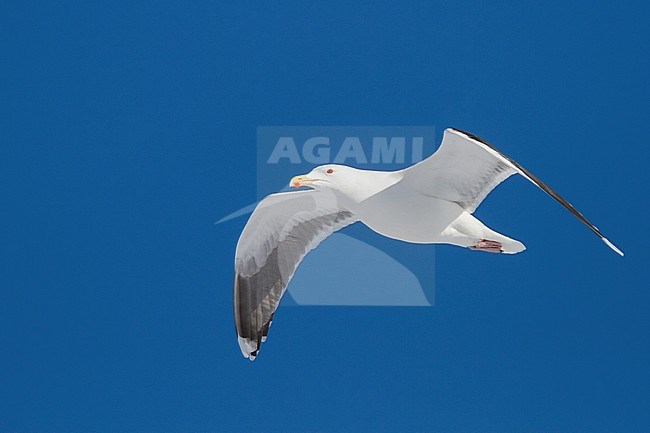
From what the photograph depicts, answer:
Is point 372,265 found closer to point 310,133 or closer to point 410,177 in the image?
point 310,133

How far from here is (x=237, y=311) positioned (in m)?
3.34

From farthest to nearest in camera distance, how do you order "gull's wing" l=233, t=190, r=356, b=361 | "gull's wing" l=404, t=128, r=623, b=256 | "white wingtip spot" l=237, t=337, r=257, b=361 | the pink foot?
"white wingtip spot" l=237, t=337, r=257, b=361 → "gull's wing" l=233, t=190, r=356, b=361 → the pink foot → "gull's wing" l=404, t=128, r=623, b=256

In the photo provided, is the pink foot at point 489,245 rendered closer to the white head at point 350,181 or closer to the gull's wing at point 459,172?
the gull's wing at point 459,172

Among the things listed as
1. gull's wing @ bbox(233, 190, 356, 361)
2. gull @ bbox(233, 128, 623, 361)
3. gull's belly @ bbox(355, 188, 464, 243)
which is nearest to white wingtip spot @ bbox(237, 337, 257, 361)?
gull's wing @ bbox(233, 190, 356, 361)

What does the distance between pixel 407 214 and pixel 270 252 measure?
71cm

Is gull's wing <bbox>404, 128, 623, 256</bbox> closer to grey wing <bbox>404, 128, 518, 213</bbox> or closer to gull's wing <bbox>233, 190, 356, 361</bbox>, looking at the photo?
grey wing <bbox>404, 128, 518, 213</bbox>

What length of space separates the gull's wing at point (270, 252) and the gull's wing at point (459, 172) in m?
0.48

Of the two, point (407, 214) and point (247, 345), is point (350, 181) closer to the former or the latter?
point (407, 214)

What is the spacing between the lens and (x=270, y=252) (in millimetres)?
3309

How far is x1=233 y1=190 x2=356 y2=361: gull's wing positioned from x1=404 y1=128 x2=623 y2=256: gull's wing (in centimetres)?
48

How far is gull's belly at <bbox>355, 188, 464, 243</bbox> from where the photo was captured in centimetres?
272

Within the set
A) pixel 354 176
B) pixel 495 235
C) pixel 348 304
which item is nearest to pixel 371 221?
pixel 354 176

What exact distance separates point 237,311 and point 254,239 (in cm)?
26

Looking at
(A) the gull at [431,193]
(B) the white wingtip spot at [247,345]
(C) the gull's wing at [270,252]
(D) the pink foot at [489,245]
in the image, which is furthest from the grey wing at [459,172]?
(B) the white wingtip spot at [247,345]
